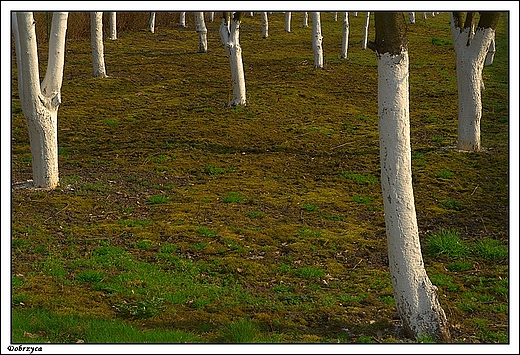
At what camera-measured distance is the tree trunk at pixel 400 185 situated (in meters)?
5.43

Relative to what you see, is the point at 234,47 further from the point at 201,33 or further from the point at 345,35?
the point at 345,35

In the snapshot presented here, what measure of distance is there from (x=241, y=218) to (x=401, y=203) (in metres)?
3.92

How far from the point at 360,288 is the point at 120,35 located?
22.4 m

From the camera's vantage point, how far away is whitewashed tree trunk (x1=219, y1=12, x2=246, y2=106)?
48.8ft

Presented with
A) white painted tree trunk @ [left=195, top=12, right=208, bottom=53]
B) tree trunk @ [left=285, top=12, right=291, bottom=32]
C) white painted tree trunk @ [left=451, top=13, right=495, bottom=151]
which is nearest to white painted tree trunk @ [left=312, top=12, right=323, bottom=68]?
white painted tree trunk @ [left=195, top=12, right=208, bottom=53]

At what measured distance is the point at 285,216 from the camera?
30.5 feet

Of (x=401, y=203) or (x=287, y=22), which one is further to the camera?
(x=287, y=22)

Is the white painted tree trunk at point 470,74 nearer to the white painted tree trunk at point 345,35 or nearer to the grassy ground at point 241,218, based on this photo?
the grassy ground at point 241,218

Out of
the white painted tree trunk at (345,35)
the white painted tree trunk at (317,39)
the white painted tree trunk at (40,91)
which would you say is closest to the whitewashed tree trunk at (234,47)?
the white painted tree trunk at (317,39)

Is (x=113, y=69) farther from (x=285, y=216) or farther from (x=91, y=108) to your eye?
(x=285, y=216)

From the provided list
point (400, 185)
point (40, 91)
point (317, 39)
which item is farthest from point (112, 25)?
point (400, 185)

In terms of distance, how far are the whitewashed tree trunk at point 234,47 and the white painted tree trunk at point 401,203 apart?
979 cm

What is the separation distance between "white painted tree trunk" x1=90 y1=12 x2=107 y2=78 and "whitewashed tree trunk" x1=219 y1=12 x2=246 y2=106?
155 inches

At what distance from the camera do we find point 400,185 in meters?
5.55
